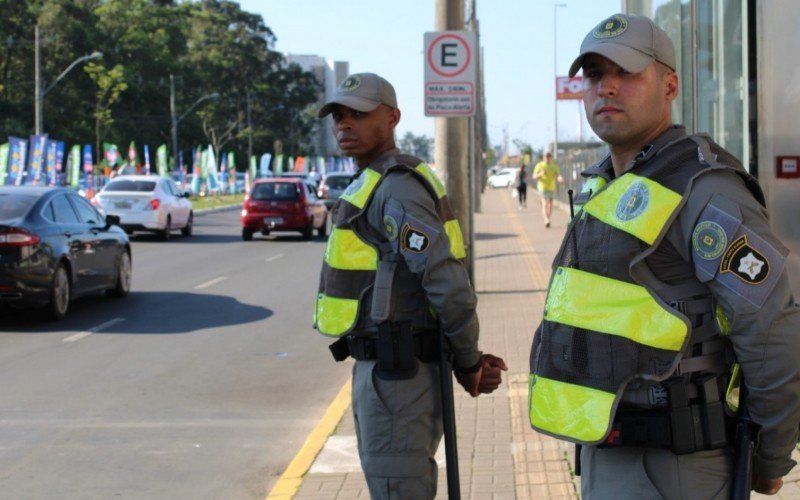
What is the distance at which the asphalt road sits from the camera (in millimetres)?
7117

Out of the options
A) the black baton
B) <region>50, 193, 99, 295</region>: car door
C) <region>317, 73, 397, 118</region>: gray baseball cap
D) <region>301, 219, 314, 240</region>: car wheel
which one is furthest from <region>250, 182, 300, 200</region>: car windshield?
the black baton

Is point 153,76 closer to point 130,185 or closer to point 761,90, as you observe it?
point 130,185

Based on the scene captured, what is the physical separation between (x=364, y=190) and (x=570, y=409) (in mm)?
1492

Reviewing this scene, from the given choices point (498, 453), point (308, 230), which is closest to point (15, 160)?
point (308, 230)

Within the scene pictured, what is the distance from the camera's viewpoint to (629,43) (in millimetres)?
3066

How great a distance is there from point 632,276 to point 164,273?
17.9 metres

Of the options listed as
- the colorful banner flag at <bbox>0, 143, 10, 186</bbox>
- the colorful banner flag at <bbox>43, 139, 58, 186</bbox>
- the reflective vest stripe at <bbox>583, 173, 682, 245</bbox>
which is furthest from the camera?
the colorful banner flag at <bbox>43, 139, 58, 186</bbox>

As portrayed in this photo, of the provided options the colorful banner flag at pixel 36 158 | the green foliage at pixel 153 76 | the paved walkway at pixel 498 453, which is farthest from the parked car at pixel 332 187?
the green foliage at pixel 153 76

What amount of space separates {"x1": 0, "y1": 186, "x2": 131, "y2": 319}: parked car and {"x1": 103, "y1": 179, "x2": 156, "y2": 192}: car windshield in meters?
12.6

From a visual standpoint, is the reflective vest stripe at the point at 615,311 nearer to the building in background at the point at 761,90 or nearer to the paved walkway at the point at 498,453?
the paved walkway at the point at 498,453

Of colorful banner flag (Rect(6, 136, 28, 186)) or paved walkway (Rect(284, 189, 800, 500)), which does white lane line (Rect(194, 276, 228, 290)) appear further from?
colorful banner flag (Rect(6, 136, 28, 186))

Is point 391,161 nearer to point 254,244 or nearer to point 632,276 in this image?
point 632,276

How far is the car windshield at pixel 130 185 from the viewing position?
28828 mm

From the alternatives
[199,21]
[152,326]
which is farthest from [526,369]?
[199,21]
